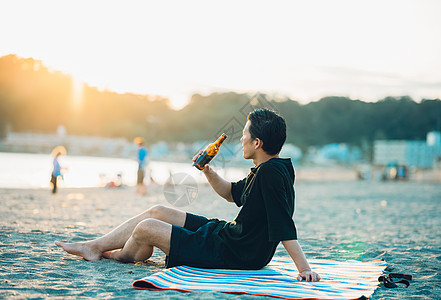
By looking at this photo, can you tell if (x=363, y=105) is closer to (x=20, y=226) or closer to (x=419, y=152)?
(x=419, y=152)

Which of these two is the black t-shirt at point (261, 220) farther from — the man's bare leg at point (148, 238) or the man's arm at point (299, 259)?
the man's bare leg at point (148, 238)

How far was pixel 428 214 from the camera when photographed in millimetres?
8836

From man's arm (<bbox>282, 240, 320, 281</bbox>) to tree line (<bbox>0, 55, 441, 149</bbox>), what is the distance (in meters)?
51.3

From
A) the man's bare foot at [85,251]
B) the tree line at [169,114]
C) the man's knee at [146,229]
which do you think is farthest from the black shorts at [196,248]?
the tree line at [169,114]

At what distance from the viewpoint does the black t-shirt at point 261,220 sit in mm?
2740

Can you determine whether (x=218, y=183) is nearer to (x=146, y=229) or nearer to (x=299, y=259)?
(x=146, y=229)

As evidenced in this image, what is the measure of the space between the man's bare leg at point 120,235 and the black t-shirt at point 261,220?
371 mm

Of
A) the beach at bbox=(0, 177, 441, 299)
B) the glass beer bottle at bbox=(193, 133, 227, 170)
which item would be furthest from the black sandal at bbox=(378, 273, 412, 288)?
the glass beer bottle at bbox=(193, 133, 227, 170)

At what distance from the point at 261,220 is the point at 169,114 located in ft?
261

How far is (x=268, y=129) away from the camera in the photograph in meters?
2.88

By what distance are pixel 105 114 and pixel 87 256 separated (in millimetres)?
73837

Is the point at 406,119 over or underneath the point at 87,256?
over

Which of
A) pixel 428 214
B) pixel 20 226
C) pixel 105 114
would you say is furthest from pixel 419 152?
pixel 20 226

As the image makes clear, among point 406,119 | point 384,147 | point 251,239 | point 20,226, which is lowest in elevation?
point 20,226
